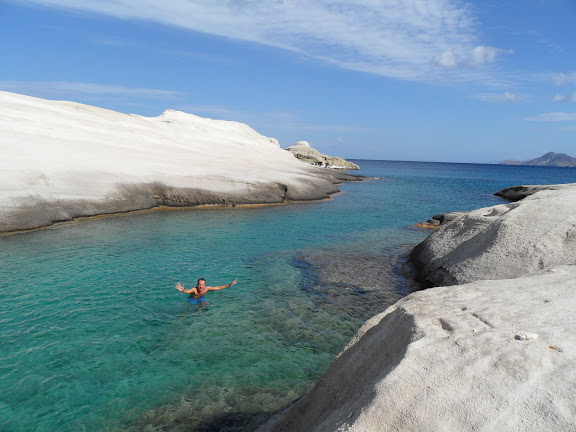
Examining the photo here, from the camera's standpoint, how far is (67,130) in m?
33.0

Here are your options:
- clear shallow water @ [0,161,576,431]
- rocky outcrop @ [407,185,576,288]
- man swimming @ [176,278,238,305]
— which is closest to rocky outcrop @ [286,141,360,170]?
clear shallow water @ [0,161,576,431]

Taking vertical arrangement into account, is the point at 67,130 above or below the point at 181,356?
above

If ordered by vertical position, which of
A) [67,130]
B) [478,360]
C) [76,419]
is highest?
[67,130]

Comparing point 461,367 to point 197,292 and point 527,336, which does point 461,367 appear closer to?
point 527,336

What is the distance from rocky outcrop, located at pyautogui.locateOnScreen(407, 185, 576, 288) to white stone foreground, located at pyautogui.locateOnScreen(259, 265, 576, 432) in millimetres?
5502

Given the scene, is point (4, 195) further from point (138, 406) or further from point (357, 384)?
point (357, 384)

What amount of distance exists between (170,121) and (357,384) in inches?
2208

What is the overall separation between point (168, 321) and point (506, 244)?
10.2m

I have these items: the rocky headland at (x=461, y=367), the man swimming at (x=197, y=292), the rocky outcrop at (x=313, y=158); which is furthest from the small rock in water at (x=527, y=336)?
the rocky outcrop at (x=313, y=158)

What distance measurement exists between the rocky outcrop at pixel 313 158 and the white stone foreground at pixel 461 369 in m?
98.0

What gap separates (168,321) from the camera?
36.3ft

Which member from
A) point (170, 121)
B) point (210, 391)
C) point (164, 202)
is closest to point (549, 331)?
point (210, 391)

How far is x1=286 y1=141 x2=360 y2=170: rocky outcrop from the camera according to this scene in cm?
10619

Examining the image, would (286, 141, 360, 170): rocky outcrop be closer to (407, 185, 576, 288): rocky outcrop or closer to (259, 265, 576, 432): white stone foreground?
(407, 185, 576, 288): rocky outcrop
